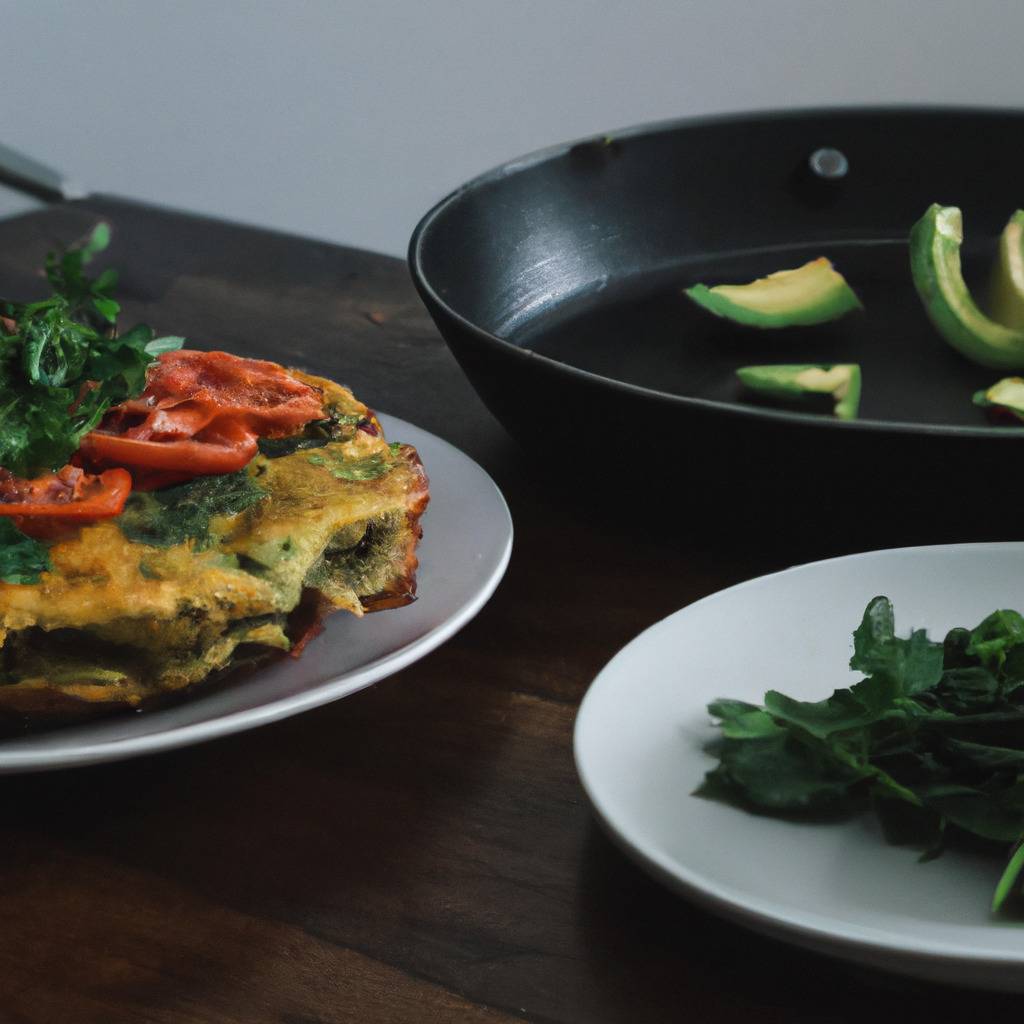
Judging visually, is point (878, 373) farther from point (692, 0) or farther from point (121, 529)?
point (692, 0)

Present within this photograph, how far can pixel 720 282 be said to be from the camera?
3.66ft

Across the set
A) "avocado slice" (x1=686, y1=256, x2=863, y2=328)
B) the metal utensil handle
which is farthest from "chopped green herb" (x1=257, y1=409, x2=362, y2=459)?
the metal utensil handle

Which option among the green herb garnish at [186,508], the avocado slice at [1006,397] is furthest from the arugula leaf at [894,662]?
the avocado slice at [1006,397]

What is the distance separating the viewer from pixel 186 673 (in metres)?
0.57

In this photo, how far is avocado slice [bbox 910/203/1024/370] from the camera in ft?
3.17

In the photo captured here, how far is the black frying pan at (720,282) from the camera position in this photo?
2.26 ft

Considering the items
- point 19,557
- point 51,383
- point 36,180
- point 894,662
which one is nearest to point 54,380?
point 51,383

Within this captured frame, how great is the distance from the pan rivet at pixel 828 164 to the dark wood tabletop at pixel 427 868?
554 mm

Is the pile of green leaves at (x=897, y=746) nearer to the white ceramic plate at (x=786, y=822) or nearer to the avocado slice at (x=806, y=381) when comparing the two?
the white ceramic plate at (x=786, y=822)

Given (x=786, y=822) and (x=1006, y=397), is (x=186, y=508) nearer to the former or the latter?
(x=786, y=822)

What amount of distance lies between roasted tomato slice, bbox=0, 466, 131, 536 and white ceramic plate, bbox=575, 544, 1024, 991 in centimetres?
23

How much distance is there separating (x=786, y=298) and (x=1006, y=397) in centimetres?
21

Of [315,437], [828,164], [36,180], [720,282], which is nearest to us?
[315,437]

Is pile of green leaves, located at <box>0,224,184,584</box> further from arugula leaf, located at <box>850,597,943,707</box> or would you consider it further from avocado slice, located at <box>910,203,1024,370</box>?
avocado slice, located at <box>910,203,1024,370</box>
